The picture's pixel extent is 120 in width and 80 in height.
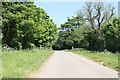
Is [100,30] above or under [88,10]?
under

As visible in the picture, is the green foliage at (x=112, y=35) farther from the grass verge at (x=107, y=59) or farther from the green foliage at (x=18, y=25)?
the grass verge at (x=107, y=59)

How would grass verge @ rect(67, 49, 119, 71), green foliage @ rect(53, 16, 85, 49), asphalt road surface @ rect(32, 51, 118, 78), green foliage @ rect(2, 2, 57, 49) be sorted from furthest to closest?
green foliage @ rect(53, 16, 85, 49)
green foliage @ rect(2, 2, 57, 49)
grass verge @ rect(67, 49, 119, 71)
asphalt road surface @ rect(32, 51, 118, 78)

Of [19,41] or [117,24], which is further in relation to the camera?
[117,24]

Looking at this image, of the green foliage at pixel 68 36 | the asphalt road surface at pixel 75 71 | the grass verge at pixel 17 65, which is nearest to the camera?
the grass verge at pixel 17 65

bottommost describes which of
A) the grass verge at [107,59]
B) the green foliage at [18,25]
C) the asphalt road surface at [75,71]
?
the grass verge at [107,59]

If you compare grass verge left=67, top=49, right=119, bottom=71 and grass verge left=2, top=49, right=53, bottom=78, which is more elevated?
grass verge left=2, top=49, right=53, bottom=78

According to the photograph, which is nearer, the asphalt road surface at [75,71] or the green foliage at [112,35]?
Result: the asphalt road surface at [75,71]

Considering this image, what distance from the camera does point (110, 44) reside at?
59375 mm

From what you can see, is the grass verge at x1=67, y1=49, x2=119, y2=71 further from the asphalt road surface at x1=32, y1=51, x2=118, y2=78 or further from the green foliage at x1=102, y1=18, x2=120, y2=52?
the green foliage at x1=102, y1=18, x2=120, y2=52

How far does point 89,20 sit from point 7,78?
5494 cm

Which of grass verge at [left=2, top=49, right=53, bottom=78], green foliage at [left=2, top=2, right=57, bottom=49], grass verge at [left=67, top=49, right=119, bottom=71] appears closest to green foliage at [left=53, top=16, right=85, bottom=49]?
green foliage at [left=2, top=2, right=57, bottom=49]

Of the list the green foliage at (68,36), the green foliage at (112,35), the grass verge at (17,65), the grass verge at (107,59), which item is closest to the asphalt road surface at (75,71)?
the grass verge at (17,65)

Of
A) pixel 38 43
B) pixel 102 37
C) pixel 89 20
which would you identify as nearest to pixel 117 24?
pixel 102 37

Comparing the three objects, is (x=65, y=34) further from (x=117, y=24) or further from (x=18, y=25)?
(x=18, y=25)
